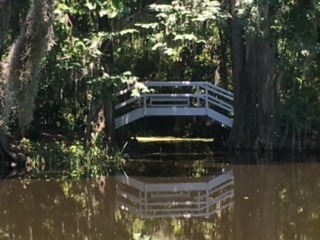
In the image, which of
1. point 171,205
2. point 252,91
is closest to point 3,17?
point 171,205

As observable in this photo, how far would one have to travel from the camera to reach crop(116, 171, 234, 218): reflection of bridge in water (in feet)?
28.2

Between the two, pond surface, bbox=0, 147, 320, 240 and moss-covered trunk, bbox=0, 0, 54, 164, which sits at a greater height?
moss-covered trunk, bbox=0, 0, 54, 164

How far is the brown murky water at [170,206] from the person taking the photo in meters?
7.23

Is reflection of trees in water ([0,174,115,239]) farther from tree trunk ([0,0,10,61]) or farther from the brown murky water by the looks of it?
tree trunk ([0,0,10,61])

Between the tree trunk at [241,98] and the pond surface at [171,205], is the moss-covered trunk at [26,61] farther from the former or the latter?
the tree trunk at [241,98]

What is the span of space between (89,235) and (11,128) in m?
7.76

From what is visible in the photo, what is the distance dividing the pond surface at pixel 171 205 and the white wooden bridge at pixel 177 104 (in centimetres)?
437

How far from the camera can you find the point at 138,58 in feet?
63.7

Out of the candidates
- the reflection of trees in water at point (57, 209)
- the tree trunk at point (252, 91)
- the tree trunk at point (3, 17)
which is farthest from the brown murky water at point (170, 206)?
the tree trunk at point (252, 91)

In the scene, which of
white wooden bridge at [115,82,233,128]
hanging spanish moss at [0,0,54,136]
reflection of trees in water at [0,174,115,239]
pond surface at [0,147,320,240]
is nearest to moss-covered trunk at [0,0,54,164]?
hanging spanish moss at [0,0,54,136]

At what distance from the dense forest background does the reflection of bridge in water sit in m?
2.18

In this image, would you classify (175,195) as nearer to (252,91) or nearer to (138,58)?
(252,91)

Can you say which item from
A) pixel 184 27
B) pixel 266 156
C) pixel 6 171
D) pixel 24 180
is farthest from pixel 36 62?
pixel 266 156

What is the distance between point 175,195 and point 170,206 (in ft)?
2.69
